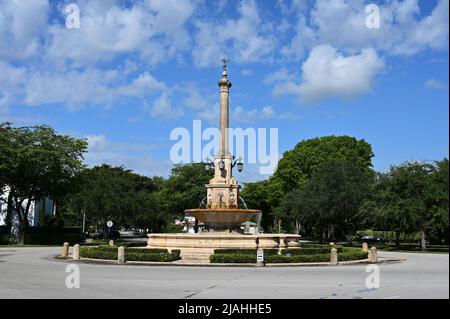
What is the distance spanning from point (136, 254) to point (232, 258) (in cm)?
526

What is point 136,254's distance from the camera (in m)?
28.8

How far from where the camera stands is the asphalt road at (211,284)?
1515 cm

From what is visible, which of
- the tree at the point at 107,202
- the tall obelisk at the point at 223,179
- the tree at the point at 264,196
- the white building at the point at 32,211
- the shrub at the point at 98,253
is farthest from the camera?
the tree at the point at 264,196

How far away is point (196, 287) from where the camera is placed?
679 inches

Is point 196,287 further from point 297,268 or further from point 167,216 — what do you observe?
point 167,216

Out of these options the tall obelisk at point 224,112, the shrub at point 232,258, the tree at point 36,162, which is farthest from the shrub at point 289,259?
the tree at point 36,162

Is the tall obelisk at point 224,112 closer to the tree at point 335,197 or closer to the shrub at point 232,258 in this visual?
the shrub at point 232,258

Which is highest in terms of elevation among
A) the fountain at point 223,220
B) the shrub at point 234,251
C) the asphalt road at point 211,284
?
the fountain at point 223,220

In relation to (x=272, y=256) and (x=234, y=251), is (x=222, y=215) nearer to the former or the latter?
(x=234, y=251)

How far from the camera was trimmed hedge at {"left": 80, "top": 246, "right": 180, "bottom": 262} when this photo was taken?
28.3 m

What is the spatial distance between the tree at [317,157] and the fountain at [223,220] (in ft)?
127

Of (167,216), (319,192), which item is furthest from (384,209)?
(167,216)

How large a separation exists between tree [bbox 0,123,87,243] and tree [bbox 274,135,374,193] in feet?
112

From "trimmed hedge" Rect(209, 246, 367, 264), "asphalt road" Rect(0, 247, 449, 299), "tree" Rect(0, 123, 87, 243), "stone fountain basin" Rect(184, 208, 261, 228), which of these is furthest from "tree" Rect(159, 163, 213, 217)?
"asphalt road" Rect(0, 247, 449, 299)
